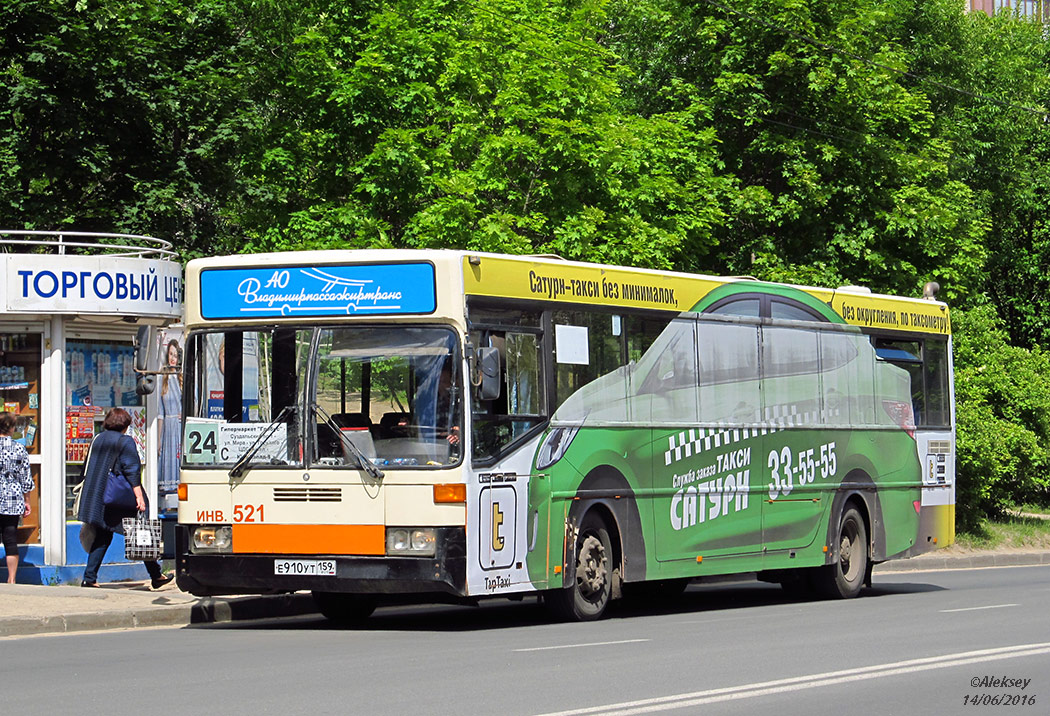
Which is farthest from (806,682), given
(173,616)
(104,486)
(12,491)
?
(12,491)

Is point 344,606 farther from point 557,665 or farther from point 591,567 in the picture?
point 557,665

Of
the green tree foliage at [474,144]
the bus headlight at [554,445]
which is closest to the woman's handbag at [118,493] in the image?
the bus headlight at [554,445]

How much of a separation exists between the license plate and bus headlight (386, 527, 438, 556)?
53 cm

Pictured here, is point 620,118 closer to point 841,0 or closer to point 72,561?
point 841,0

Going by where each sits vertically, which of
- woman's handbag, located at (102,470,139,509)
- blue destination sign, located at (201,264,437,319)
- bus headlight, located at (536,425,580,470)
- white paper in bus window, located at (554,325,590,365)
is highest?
blue destination sign, located at (201,264,437,319)

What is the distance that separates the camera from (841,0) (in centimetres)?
3378

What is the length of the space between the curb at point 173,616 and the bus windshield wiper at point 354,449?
108 inches

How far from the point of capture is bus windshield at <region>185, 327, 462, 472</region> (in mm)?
13812

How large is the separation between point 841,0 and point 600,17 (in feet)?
18.8

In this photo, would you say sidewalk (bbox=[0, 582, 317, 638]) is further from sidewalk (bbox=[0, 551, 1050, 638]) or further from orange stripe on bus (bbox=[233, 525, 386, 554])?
orange stripe on bus (bbox=[233, 525, 386, 554])

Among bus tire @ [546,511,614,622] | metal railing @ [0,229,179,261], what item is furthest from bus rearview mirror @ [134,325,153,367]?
bus tire @ [546,511,614,622]

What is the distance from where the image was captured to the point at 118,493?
→ 17.3 metres

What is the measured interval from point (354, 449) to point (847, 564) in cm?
796

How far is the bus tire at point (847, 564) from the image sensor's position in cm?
1952
